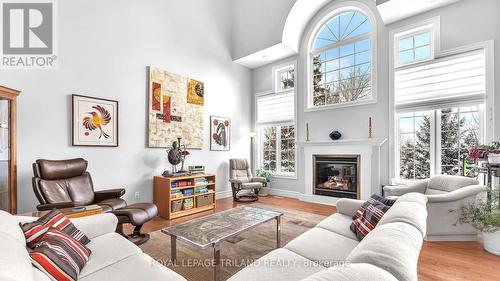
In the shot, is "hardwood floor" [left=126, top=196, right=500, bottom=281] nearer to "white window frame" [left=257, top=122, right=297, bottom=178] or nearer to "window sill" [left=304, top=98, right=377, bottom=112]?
"window sill" [left=304, top=98, right=377, bottom=112]

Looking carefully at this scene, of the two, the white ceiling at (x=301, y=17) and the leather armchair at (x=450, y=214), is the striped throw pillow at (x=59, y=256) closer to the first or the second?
the leather armchair at (x=450, y=214)

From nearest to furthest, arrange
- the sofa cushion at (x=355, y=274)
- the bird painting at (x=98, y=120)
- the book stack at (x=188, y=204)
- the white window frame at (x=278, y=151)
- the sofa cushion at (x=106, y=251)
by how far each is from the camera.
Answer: the sofa cushion at (x=355, y=274)
the sofa cushion at (x=106, y=251)
the bird painting at (x=98, y=120)
the book stack at (x=188, y=204)
the white window frame at (x=278, y=151)

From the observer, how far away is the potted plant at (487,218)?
2.50m

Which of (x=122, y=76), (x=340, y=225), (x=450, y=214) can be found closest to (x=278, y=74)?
(x=122, y=76)

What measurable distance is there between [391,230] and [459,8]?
4453mm

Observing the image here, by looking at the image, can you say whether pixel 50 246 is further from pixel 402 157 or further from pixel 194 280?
pixel 402 157

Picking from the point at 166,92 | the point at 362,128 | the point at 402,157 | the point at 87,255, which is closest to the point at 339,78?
the point at 362,128

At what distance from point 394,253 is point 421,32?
463cm

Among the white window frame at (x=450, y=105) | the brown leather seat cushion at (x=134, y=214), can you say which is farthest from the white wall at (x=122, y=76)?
the white window frame at (x=450, y=105)

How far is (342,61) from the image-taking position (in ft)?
16.1

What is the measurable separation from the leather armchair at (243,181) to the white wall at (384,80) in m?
0.74

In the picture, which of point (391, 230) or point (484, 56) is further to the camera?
point (484, 56)

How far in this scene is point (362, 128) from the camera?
4.49m

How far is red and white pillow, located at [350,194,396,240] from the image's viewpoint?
1836mm
